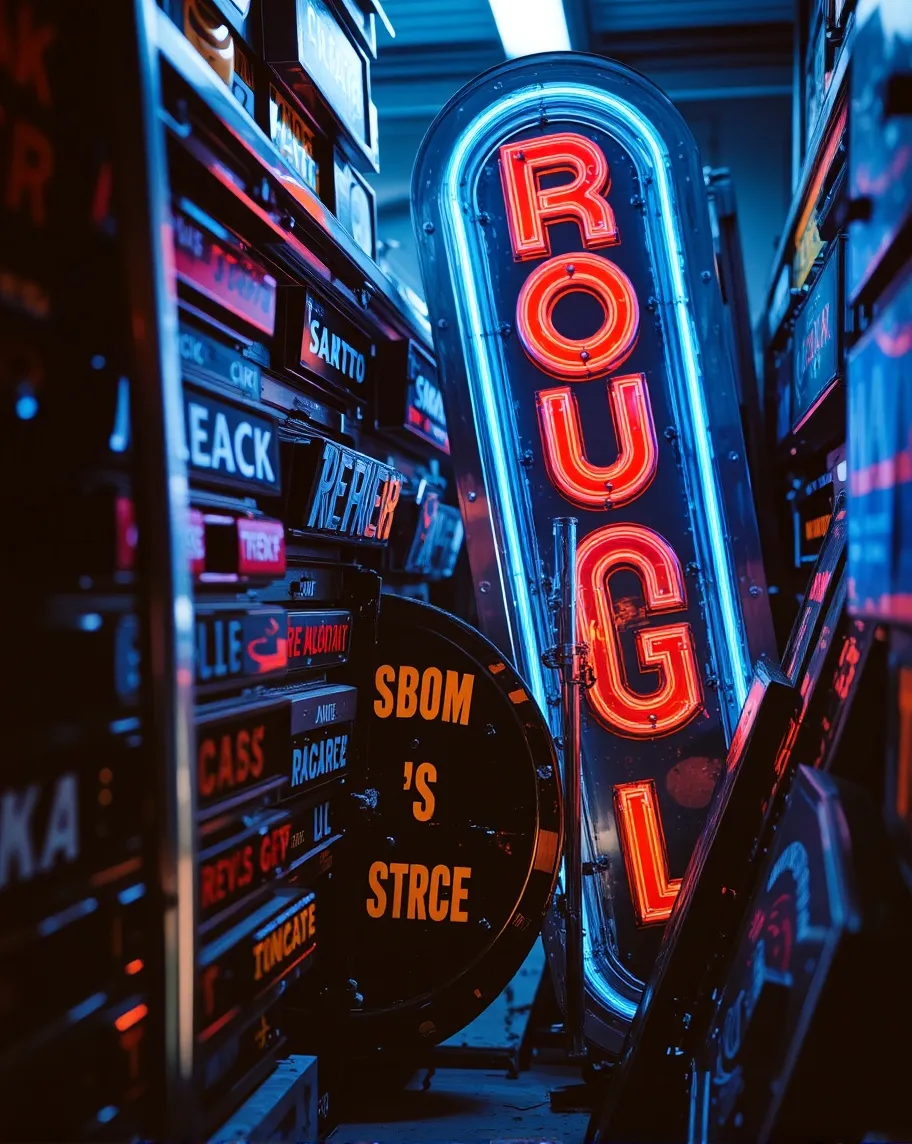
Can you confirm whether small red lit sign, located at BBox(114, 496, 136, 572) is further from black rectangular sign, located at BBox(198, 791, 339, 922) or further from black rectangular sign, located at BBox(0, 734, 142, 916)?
black rectangular sign, located at BBox(198, 791, 339, 922)

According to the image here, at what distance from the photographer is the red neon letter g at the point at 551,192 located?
468 cm

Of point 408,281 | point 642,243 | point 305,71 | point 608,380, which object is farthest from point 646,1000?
point 408,281

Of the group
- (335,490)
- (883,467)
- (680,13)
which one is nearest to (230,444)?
(335,490)

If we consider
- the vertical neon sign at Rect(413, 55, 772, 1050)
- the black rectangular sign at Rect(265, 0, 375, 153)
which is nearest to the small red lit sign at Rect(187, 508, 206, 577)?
the vertical neon sign at Rect(413, 55, 772, 1050)

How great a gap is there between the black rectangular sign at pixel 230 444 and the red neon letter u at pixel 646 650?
199 centimetres

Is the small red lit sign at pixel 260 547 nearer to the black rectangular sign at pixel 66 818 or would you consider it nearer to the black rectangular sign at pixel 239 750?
the black rectangular sign at pixel 239 750

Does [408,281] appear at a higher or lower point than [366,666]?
higher

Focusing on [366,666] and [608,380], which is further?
[608,380]

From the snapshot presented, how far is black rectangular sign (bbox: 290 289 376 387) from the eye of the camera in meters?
3.81

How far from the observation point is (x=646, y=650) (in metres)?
4.61

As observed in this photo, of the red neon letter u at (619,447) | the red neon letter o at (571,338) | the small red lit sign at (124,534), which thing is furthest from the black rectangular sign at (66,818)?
the red neon letter o at (571,338)

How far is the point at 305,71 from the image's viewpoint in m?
4.08

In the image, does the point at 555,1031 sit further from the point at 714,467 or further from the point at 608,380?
the point at 608,380

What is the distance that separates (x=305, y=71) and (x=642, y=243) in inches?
65.0
